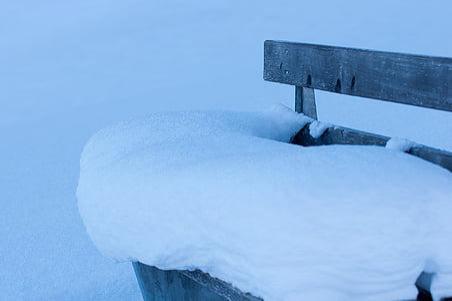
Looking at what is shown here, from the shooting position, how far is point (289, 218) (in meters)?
1.33

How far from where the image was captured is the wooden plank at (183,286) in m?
1.50

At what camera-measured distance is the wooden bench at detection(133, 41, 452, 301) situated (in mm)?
1654

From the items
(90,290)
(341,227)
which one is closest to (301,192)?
(341,227)

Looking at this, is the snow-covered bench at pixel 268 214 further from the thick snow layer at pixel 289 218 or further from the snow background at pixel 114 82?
the snow background at pixel 114 82

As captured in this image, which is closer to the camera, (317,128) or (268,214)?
(268,214)

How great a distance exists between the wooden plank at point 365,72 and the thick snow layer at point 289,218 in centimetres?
52

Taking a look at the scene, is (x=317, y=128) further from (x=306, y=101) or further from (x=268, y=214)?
(x=268, y=214)

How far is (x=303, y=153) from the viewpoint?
1530 mm

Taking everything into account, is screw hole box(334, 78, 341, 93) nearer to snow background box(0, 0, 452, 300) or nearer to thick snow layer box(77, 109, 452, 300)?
thick snow layer box(77, 109, 452, 300)

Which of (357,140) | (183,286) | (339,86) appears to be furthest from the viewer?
(339,86)

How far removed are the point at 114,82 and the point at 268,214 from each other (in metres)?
7.66

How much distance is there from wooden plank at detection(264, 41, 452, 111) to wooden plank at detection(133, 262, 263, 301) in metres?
0.85

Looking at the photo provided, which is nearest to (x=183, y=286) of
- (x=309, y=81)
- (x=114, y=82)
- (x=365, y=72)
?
(x=365, y=72)

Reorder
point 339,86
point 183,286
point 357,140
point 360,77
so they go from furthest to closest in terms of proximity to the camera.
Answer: point 339,86 → point 360,77 → point 357,140 → point 183,286
